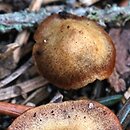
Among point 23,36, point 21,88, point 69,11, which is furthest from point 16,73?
point 69,11


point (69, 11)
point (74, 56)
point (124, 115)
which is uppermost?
point (69, 11)

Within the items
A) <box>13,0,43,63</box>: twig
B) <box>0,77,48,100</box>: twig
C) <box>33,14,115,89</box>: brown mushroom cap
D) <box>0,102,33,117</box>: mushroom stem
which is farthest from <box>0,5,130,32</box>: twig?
<box>0,102,33,117</box>: mushroom stem

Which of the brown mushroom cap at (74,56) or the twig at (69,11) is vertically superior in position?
the twig at (69,11)

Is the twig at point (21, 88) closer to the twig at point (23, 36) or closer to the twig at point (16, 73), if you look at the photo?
the twig at point (16, 73)

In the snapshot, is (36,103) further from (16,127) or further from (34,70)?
(16,127)

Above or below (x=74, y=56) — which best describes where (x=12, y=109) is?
below

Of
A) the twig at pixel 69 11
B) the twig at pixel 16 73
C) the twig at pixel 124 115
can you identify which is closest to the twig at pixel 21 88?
the twig at pixel 16 73

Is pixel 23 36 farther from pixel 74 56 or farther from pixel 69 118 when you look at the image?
pixel 69 118

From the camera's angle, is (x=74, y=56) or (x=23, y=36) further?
(x=23, y=36)
